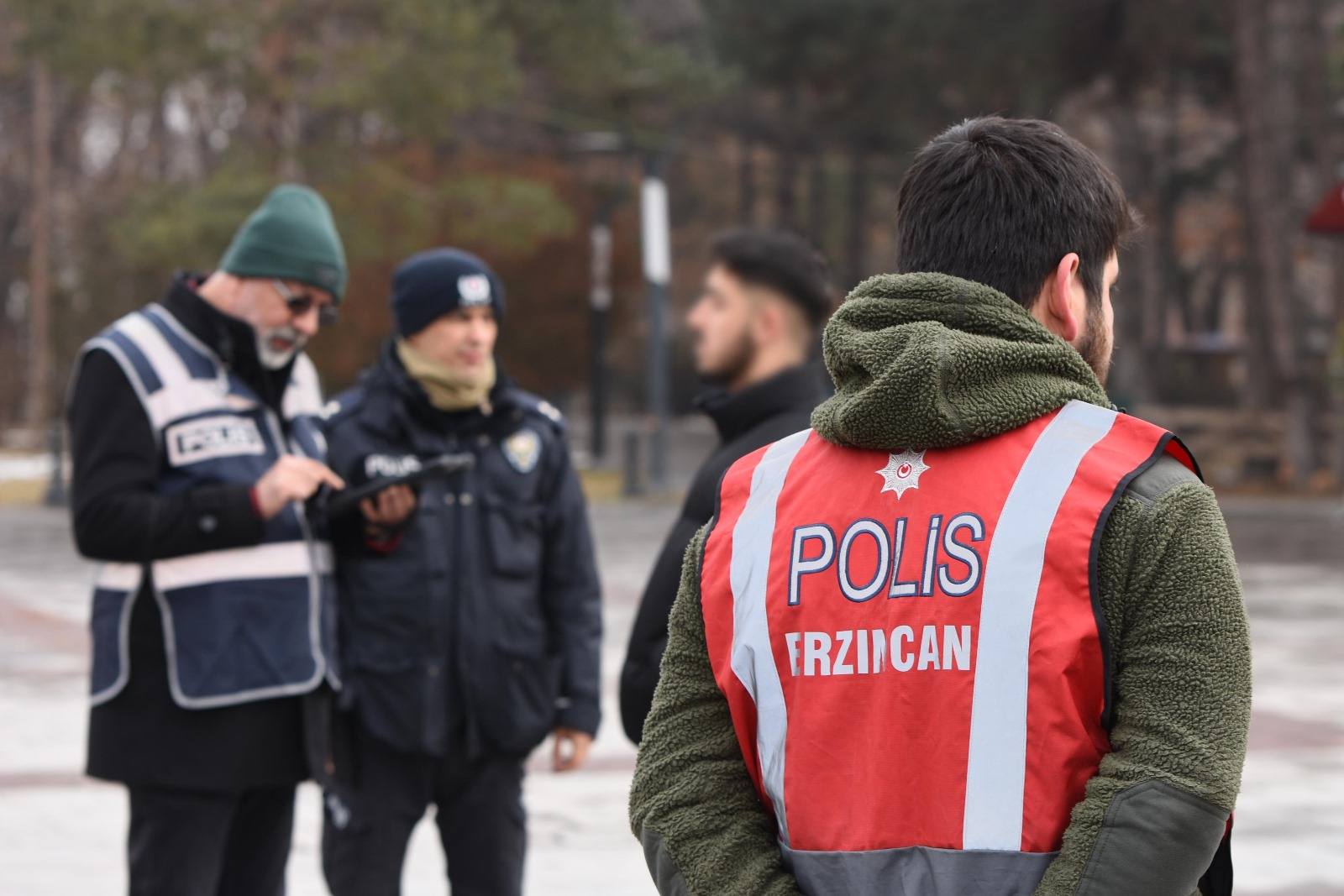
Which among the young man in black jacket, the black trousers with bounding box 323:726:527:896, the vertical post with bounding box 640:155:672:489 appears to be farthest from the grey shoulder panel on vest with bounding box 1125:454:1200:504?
the vertical post with bounding box 640:155:672:489

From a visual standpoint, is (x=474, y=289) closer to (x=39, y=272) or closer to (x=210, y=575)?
(x=210, y=575)

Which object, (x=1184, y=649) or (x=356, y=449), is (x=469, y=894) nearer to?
(x=356, y=449)

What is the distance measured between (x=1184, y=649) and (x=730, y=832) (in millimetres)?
528

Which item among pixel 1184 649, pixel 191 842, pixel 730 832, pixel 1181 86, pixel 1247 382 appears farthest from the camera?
pixel 1181 86

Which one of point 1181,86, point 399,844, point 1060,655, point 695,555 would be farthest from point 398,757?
point 1181,86

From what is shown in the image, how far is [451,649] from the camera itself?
155 inches

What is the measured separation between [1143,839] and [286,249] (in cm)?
251

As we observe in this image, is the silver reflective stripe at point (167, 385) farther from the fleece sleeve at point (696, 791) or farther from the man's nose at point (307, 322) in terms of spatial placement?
the fleece sleeve at point (696, 791)

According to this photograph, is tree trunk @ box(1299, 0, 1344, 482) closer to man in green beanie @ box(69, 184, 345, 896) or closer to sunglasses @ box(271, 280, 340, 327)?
sunglasses @ box(271, 280, 340, 327)

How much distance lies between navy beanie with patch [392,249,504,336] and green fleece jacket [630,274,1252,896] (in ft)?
7.09

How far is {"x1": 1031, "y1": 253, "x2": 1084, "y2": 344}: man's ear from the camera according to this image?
74.4 inches

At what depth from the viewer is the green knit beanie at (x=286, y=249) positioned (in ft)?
12.4

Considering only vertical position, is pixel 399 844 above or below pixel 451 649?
below

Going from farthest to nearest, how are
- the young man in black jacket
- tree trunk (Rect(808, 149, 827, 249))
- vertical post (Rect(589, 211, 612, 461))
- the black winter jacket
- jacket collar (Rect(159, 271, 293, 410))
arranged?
1. tree trunk (Rect(808, 149, 827, 249))
2. vertical post (Rect(589, 211, 612, 461))
3. jacket collar (Rect(159, 271, 293, 410))
4. the young man in black jacket
5. the black winter jacket
